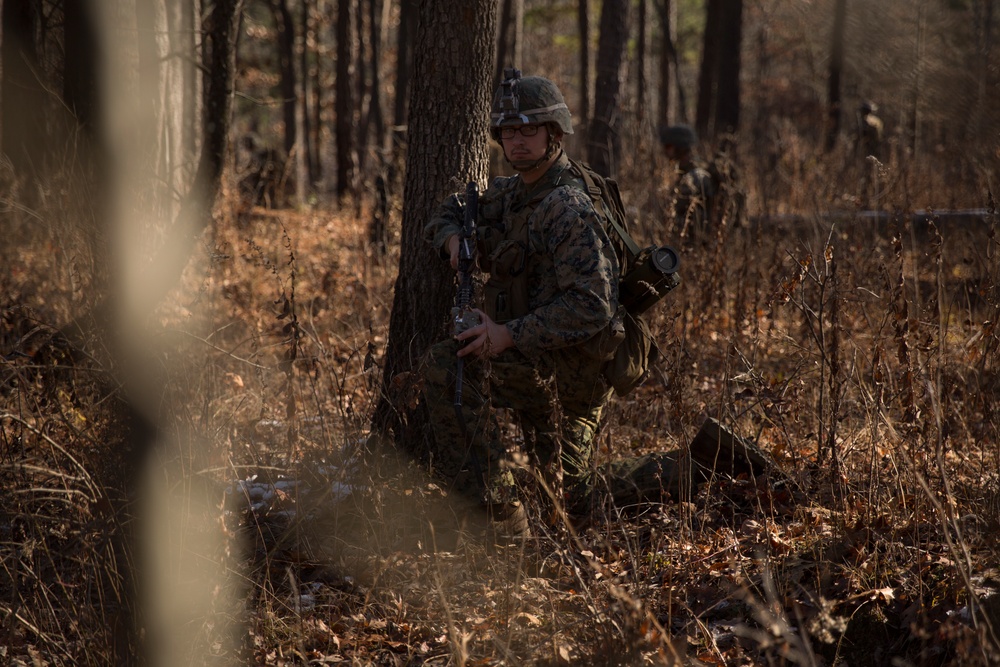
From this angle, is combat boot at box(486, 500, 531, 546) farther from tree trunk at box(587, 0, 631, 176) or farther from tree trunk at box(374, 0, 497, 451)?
tree trunk at box(587, 0, 631, 176)

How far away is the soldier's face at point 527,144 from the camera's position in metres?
3.68

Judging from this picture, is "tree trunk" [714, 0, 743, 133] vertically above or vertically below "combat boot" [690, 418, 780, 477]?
above

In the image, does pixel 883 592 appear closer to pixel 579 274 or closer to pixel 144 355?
pixel 579 274

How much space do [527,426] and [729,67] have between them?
12.0 metres

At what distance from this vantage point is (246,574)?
3.29 meters

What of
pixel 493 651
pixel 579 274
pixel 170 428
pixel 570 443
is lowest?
pixel 493 651

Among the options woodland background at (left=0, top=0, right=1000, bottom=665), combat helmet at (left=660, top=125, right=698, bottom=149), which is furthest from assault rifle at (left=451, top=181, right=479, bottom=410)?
combat helmet at (left=660, top=125, right=698, bottom=149)

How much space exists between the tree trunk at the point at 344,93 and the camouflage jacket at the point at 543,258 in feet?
33.6

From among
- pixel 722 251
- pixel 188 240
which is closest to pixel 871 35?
pixel 722 251

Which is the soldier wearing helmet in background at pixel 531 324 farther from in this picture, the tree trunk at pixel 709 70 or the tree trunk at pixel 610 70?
the tree trunk at pixel 709 70

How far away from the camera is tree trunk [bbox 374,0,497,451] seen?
162 inches

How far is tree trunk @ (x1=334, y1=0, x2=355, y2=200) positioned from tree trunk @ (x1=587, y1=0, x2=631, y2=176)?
5.43 meters

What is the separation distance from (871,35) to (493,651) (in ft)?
8.36

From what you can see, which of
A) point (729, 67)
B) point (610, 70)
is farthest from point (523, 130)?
point (729, 67)
